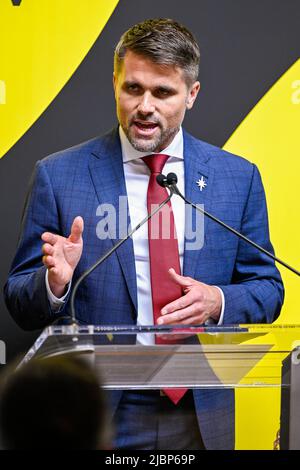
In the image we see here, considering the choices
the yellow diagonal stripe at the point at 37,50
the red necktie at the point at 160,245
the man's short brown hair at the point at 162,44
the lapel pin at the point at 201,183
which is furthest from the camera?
the yellow diagonal stripe at the point at 37,50

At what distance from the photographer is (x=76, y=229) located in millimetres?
2508

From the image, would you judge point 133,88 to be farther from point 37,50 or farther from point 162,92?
point 37,50

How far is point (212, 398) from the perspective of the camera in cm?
238

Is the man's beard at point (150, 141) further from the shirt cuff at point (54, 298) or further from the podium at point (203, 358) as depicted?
the podium at point (203, 358)

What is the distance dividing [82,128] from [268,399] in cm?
160

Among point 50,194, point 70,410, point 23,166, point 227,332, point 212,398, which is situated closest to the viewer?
point 70,410

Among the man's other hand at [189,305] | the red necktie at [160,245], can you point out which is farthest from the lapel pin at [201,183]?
the man's other hand at [189,305]

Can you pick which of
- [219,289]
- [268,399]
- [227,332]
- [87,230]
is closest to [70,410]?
[227,332]

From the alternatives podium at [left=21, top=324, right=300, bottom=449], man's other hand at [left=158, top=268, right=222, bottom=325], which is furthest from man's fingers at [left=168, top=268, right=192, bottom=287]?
podium at [left=21, top=324, right=300, bottom=449]

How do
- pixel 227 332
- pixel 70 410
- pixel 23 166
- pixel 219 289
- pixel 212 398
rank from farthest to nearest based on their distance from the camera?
pixel 23 166, pixel 219 289, pixel 212 398, pixel 227 332, pixel 70 410

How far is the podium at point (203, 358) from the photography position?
2.07 metres

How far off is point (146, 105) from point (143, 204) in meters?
0.30

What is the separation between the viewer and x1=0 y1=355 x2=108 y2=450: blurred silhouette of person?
123 cm

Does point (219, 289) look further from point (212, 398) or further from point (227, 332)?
point (227, 332)
